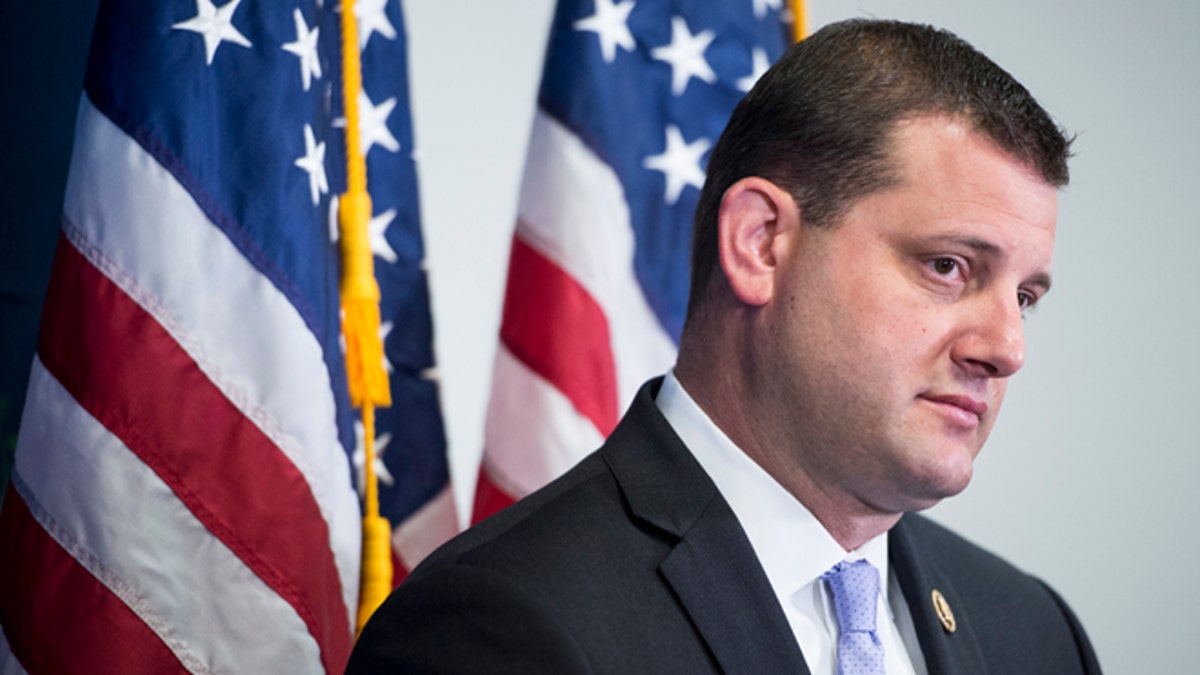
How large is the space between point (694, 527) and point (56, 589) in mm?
901

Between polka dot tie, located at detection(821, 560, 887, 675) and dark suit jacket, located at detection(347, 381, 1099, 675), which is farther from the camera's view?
polka dot tie, located at detection(821, 560, 887, 675)

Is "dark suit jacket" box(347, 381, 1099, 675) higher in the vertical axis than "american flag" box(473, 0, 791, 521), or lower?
lower

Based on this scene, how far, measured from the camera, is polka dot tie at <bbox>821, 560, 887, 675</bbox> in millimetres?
1525

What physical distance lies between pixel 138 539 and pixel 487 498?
66cm

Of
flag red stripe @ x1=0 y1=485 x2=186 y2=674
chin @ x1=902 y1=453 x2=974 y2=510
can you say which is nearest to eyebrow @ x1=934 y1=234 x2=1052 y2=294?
chin @ x1=902 y1=453 x2=974 y2=510

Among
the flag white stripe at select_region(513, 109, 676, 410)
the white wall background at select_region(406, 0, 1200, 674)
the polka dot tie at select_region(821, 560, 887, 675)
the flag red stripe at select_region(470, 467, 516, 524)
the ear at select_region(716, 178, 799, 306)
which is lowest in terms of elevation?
the white wall background at select_region(406, 0, 1200, 674)

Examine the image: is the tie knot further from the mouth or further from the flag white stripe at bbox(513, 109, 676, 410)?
the flag white stripe at bbox(513, 109, 676, 410)

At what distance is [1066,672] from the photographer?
1.92m

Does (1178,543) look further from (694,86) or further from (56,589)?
(56,589)

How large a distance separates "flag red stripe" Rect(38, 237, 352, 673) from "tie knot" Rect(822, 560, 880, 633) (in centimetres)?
77

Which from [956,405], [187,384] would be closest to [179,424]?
[187,384]

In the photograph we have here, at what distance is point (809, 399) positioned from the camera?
1512 mm

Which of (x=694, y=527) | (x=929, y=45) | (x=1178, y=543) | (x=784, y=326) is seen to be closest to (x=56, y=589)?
(x=694, y=527)

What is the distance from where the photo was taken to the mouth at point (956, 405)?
1.48 meters
